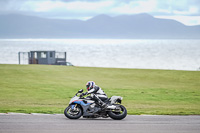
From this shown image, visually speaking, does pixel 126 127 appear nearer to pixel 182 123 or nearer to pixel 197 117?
pixel 182 123

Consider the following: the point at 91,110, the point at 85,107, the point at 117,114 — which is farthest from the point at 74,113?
the point at 117,114

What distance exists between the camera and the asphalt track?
39.7 feet

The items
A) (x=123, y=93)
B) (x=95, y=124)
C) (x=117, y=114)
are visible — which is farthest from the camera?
(x=123, y=93)

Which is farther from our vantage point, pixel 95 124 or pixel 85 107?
pixel 85 107

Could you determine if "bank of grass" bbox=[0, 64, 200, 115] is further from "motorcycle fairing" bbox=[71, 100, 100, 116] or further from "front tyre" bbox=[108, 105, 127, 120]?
"motorcycle fairing" bbox=[71, 100, 100, 116]

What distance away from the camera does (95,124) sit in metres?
13.2

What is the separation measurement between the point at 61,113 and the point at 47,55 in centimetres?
5425

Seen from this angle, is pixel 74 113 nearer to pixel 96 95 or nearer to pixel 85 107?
pixel 85 107

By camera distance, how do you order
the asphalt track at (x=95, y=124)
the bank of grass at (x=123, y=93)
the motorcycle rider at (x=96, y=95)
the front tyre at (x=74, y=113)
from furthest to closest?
the bank of grass at (x=123, y=93) < the front tyre at (x=74, y=113) < the motorcycle rider at (x=96, y=95) < the asphalt track at (x=95, y=124)

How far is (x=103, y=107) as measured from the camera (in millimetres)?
14164

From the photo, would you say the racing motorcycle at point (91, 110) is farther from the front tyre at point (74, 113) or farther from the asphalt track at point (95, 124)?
the asphalt track at point (95, 124)

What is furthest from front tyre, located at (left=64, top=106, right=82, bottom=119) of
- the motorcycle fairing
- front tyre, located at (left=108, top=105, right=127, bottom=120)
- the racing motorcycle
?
front tyre, located at (left=108, top=105, right=127, bottom=120)

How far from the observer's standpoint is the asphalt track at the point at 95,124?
39.7 feet

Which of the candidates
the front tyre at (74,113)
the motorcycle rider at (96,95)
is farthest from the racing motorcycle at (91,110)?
the motorcycle rider at (96,95)
